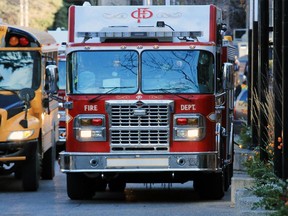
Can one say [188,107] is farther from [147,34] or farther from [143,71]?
[147,34]

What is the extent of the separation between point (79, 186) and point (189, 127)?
2.01 metres

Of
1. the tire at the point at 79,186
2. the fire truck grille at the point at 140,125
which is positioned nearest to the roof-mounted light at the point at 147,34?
the fire truck grille at the point at 140,125

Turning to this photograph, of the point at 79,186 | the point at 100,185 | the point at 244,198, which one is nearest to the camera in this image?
the point at 244,198

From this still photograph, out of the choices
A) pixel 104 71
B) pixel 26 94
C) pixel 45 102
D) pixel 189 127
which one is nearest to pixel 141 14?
pixel 104 71

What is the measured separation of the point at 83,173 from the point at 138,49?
Answer: 2001 mm

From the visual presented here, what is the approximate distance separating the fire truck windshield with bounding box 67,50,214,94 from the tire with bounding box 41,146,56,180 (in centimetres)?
Result: 501

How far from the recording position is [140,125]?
614 inches

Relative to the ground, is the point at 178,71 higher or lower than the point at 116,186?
higher

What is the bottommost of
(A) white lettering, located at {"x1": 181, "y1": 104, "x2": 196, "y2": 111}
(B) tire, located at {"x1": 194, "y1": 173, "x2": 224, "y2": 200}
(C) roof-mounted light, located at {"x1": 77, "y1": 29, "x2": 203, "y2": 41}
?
(B) tire, located at {"x1": 194, "y1": 173, "x2": 224, "y2": 200}

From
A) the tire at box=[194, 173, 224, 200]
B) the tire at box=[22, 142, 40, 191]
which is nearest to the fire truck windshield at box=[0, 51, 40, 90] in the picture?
the tire at box=[22, 142, 40, 191]

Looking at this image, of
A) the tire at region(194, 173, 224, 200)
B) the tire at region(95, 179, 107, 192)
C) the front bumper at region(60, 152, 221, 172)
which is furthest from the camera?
the tire at region(95, 179, 107, 192)

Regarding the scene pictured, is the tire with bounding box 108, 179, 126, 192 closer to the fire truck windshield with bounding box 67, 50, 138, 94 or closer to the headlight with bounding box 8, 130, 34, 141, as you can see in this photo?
the headlight with bounding box 8, 130, 34, 141

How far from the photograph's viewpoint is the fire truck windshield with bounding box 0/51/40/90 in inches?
743

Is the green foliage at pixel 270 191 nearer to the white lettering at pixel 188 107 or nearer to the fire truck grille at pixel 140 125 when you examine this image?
the white lettering at pixel 188 107
